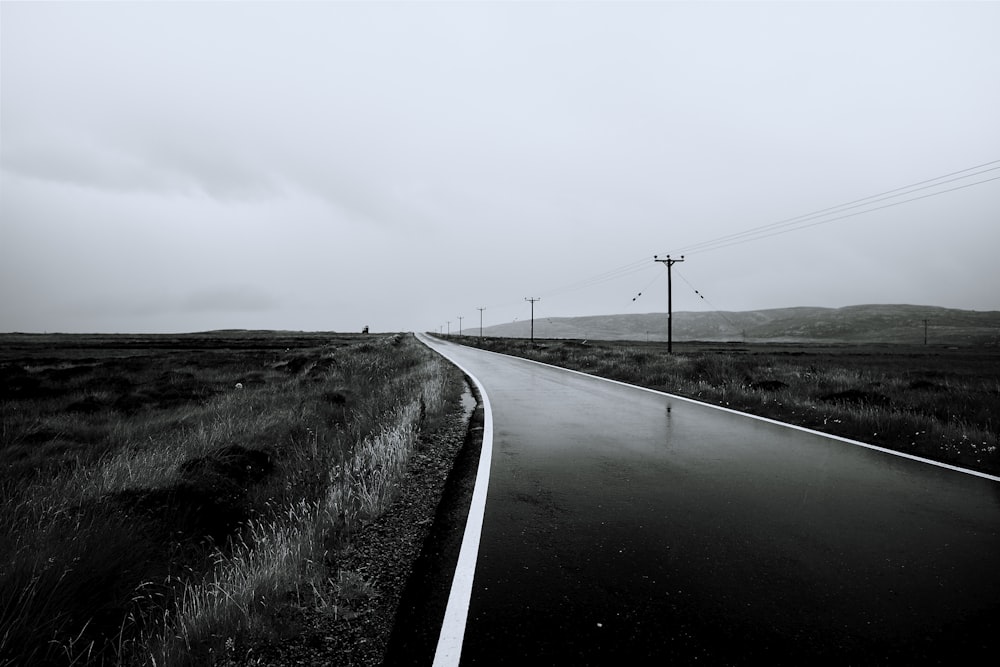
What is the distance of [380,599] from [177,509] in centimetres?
416

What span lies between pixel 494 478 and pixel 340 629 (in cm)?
295

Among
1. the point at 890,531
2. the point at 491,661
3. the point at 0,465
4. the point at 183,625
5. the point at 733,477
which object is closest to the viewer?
the point at 491,661

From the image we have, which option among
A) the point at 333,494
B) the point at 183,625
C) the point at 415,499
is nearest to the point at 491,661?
the point at 183,625

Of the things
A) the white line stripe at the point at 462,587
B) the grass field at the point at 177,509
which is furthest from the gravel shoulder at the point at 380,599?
the grass field at the point at 177,509

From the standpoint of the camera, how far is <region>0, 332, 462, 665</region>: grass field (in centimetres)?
303

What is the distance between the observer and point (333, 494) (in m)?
4.78

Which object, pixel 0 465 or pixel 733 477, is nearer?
pixel 733 477

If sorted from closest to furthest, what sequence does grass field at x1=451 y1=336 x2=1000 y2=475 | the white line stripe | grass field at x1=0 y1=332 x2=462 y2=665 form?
the white line stripe < grass field at x1=0 y1=332 x2=462 y2=665 < grass field at x1=451 y1=336 x2=1000 y2=475

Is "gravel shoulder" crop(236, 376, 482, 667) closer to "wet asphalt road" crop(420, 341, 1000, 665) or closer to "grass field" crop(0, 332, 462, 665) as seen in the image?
"grass field" crop(0, 332, 462, 665)

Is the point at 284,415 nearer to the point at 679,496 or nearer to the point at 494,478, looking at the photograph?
the point at 494,478

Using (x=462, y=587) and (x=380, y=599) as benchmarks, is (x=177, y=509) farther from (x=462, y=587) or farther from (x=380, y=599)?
(x=462, y=587)

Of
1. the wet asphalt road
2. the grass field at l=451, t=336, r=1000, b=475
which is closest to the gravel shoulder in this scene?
the wet asphalt road

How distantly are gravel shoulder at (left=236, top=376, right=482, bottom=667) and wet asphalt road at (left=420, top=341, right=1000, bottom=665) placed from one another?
12.4 inches

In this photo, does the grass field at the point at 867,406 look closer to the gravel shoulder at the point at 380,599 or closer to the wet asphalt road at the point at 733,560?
the wet asphalt road at the point at 733,560
